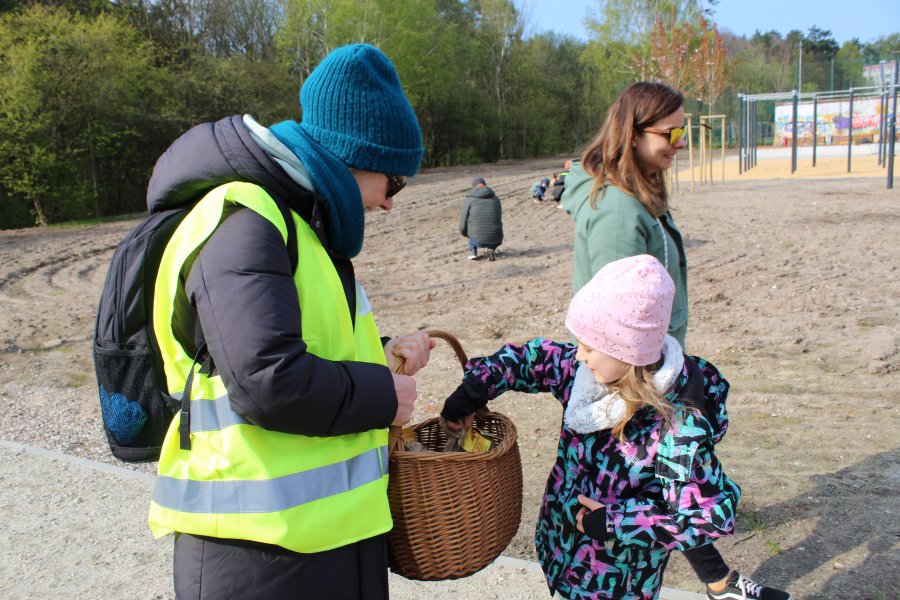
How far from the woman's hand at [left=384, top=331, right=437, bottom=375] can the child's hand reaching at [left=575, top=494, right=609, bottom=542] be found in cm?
59

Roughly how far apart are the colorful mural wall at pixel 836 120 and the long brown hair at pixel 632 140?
29.4m

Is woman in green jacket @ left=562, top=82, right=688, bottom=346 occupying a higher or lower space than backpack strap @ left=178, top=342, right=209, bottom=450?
higher

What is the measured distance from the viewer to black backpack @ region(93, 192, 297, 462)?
4.91 feet

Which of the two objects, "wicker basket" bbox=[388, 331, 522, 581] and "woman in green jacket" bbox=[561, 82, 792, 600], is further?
"woman in green jacket" bbox=[561, 82, 792, 600]

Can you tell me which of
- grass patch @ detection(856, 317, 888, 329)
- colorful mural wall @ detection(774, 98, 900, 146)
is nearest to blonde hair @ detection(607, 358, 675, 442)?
grass patch @ detection(856, 317, 888, 329)

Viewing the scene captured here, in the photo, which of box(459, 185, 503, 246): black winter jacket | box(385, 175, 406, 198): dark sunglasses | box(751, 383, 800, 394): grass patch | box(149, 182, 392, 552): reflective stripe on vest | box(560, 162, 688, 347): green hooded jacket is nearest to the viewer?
box(149, 182, 392, 552): reflective stripe on vest

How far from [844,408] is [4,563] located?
475cm

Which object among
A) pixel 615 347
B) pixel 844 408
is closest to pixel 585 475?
pixel 615 347

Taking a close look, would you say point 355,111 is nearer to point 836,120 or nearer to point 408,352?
point 408,352

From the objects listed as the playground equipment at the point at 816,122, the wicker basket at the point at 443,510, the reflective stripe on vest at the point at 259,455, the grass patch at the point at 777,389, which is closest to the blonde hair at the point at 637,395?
the wicker basket at the point at 443,510

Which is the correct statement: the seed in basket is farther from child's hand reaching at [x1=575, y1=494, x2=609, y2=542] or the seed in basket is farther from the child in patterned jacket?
child's hand reaching at [x1=575, y1=494, x2=609, y2=542]

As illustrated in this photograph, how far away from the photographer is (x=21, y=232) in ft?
57.9

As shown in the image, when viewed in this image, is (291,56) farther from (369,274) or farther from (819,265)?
(819,265)

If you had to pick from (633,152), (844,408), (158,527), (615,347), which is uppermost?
(633,152)
